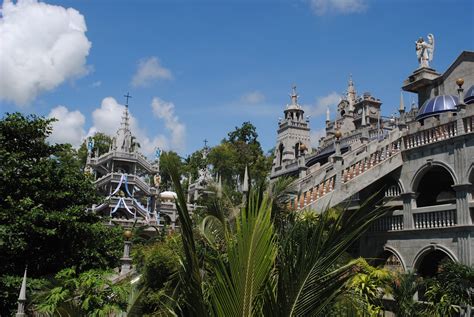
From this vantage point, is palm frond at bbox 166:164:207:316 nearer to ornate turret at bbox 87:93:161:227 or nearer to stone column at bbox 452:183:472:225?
stone column at bbox 452:183:472:225

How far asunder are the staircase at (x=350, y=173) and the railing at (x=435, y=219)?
1.94 m

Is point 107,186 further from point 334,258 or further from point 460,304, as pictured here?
point 334,258

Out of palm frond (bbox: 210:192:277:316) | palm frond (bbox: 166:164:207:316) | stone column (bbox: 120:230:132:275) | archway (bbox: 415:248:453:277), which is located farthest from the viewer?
stone column (bbox: 120:230:132:275)

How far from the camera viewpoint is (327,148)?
35.9 meters

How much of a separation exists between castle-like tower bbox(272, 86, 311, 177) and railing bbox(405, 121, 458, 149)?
90.1 ft

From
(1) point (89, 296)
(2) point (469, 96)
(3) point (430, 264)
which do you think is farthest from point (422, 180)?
(1) point (89, 296)

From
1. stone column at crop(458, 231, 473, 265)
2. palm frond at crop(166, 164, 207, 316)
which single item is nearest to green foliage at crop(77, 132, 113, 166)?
stone column at crop(458, 231, 473, 265)

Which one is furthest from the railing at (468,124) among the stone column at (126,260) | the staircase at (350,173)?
the stone column at (126,260)

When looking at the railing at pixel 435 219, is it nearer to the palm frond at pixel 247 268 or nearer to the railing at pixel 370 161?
the railing at pixel 370 161

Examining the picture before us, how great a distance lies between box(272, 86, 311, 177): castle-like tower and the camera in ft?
149

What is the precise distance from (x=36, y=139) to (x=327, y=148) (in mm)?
23738

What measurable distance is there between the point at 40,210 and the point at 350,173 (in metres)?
10.6

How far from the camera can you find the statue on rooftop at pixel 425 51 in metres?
19.2

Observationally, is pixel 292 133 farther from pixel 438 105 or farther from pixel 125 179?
pixel 438 105
